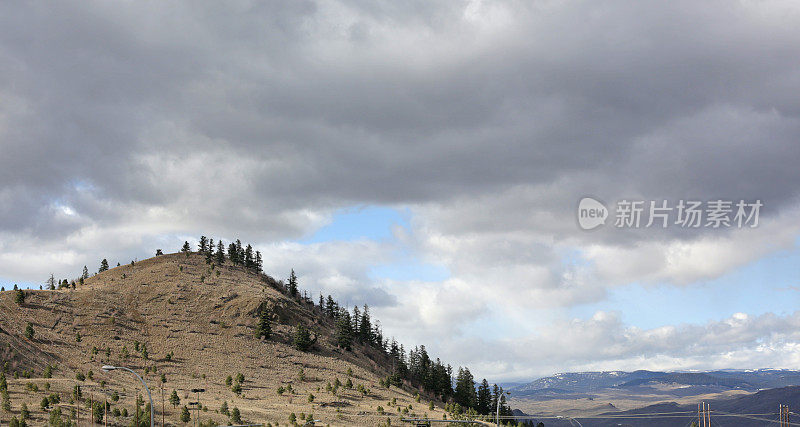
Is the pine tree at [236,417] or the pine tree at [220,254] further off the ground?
the pine tree at [220,254]

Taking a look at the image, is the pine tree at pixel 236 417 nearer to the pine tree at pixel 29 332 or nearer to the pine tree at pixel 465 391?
the pine tree at pixel 29 332

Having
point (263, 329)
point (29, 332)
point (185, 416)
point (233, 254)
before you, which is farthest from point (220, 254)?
point (185, 416)

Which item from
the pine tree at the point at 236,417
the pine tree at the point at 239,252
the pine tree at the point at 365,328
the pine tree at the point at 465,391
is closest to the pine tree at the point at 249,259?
the pine tree at the point at 239,252

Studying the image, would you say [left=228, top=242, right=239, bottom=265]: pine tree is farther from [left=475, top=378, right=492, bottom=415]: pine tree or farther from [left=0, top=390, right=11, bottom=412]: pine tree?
[left=0, top=390, right=11, bottom=412]: pine tree

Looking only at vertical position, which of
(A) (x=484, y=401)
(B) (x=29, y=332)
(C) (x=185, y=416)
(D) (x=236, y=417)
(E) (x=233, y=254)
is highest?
(E) (x=233, y=254)

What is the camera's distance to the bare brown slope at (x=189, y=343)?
355 feet

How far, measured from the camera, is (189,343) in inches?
5359

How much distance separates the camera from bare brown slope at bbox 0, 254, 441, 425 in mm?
108188

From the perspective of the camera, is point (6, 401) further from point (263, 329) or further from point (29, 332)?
point (263, 329)

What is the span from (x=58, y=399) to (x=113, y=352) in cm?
3835

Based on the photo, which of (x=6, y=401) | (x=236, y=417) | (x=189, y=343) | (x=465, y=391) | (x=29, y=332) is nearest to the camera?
(x=6, y=401)

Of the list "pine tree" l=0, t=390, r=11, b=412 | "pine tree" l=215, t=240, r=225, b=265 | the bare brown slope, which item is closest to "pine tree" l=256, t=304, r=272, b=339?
the bare brown slope

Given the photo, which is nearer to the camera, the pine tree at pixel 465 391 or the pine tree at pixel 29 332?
the pine tree at pixel 29 332

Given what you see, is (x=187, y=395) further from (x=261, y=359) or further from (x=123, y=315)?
(x=123, y=315)
